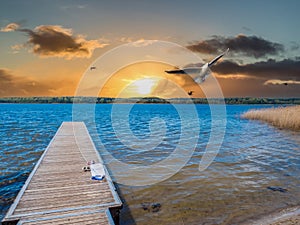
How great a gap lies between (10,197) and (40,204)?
3.00 meters

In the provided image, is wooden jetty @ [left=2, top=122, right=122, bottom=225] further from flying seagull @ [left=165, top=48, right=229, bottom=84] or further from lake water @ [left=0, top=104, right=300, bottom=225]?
flying seagull @ [left=165, top=48, right=229, bottom=84]

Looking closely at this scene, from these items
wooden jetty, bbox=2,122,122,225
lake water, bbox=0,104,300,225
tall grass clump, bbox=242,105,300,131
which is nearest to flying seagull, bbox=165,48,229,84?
wooden jetty, bbox=2,122,122,225

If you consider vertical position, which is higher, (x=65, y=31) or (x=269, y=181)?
(x=65, y=31)

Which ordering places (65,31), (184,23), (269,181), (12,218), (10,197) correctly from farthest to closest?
1. (65,31)
2. (184,23)
3. (269,181)
4. (10,197)
5. (12,218)

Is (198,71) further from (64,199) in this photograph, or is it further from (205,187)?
(205,187)

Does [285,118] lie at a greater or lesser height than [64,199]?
lesser

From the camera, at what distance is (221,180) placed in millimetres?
9648

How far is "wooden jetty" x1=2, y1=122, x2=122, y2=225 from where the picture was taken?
196 inches

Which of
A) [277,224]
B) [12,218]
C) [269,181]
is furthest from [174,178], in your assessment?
[12,218]

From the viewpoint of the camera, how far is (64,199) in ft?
19.5

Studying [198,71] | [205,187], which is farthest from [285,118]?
[198,71]

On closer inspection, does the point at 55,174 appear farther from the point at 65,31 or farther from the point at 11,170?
the point at 65,31

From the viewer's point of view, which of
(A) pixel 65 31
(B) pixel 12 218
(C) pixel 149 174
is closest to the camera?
(B) pixel 12 218

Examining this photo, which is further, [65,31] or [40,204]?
[65,31]
